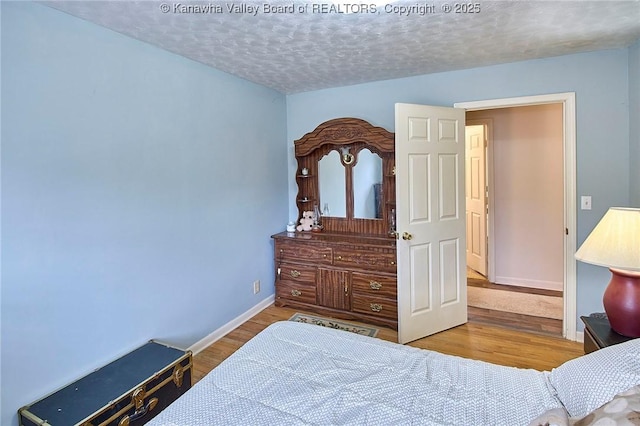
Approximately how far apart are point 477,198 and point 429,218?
81.6 inches

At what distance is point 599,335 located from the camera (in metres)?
1.66

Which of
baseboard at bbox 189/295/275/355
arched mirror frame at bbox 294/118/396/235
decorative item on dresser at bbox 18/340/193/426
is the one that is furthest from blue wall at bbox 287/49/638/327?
decorative item on dresser at bbox 18/340/193/426

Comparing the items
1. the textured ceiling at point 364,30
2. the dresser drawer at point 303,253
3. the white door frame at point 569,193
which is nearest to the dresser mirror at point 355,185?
the dresser drawer at point 303,253

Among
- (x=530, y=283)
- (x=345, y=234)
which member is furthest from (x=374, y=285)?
(x=530, y=283)

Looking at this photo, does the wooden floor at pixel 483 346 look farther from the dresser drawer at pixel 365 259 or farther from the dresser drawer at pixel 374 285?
the dresser drawer at pixel 365 259

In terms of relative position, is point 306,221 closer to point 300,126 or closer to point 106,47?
point 300,126

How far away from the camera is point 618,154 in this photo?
2.59 metres

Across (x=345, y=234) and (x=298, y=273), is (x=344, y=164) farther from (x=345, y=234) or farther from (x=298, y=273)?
(x=298, y=273)

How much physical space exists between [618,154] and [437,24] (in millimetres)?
1839

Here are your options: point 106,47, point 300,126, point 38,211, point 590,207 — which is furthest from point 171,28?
point 590,207

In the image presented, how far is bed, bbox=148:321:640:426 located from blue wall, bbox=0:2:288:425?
1088 millimetres

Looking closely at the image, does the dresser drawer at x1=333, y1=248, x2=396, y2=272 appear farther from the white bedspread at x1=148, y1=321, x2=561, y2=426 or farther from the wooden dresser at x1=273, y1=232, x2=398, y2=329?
the white bedspread at x1=148, y1=321, x2=561, y2=426

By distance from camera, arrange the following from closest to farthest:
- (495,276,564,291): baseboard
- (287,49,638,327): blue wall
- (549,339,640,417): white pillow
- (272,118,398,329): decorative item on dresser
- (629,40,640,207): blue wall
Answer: (549,339,640,417): white pillow → (629,40,640,207): blue wall → (287,49,638,327): blue wall → (272,118,398,329): decorative item on dresser → (495,276,564,291): baseboard

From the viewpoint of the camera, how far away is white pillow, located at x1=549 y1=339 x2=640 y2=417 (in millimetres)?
981
